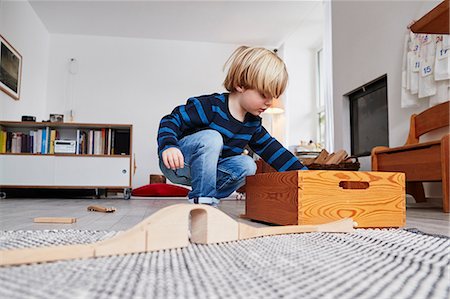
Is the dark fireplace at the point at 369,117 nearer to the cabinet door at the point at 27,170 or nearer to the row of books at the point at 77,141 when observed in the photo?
the row of books at the point at 77,141

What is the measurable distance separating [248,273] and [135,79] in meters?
4.85

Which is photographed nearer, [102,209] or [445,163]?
[102,209]

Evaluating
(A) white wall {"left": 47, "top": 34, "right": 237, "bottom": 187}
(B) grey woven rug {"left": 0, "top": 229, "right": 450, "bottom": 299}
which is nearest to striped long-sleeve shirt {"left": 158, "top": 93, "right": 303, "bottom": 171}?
(B) grey woven rug {"left": 0, "top": 229, "right": 450, "bottom": 299}

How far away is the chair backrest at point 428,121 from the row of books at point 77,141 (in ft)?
6.83

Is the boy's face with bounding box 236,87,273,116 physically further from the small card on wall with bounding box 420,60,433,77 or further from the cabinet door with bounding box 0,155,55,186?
the cabinet door with bounding box 0,155,55,186

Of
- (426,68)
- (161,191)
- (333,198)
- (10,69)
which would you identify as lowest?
(161,191)

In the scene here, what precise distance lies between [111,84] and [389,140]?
346 cm

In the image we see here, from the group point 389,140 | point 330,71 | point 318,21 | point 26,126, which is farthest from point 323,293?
point 318,21

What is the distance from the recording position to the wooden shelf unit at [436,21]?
1341 millimetres

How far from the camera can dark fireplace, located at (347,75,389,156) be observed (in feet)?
9.80

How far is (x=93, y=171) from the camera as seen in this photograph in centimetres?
307

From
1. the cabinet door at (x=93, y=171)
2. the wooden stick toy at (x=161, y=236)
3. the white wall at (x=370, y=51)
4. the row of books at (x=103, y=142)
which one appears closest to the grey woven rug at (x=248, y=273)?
the wooden stick toy at (x=161, y=236)

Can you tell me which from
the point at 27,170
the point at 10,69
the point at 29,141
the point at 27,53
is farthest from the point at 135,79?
the point at 27,170

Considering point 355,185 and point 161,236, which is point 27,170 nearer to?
point 355,185
